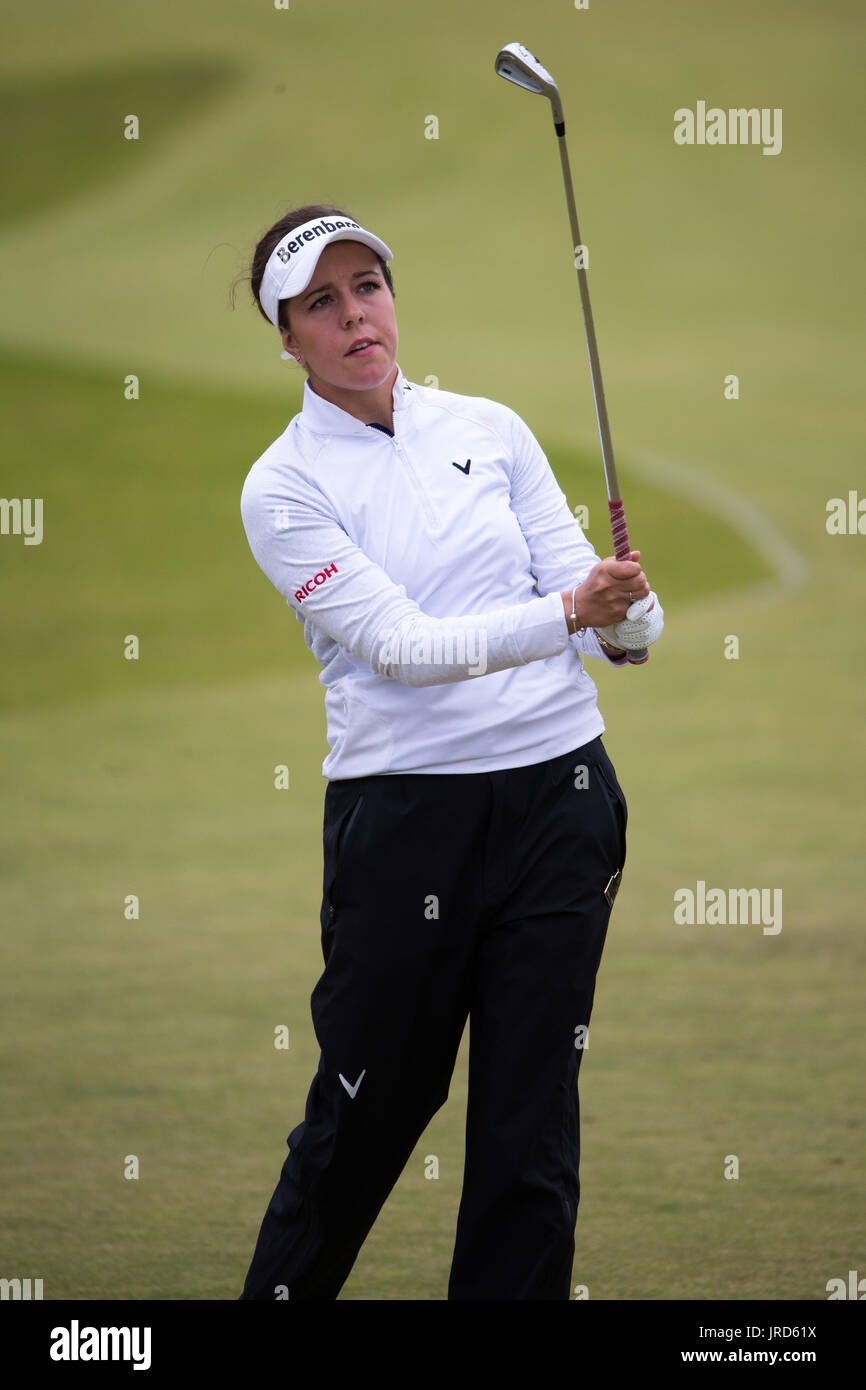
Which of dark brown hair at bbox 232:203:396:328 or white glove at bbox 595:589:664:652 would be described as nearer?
white glove at bbox 595:589:664:652

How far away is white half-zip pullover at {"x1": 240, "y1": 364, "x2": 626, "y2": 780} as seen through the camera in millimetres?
2217

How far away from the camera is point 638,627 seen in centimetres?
226

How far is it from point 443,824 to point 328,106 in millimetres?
15951

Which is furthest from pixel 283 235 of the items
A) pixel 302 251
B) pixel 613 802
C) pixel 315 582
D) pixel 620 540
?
pixel 613 802

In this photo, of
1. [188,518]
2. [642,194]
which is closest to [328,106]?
[642,194]

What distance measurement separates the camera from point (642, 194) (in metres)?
16.0

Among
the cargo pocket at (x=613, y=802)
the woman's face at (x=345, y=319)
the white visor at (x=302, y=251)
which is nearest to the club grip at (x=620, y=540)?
the cargo pocket at (x=613, y=802)

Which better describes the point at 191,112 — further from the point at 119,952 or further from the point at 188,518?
the point at 119,952

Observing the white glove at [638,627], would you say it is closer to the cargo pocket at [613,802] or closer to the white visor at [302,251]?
the cargo pocket at [613,802]

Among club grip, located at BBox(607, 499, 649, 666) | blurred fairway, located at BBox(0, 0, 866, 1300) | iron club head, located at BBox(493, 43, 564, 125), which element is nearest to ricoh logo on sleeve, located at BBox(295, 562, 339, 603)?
club grip, located at BBox(607, 499, 649, 666)

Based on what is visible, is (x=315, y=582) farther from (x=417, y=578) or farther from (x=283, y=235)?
(x=283, y=235)

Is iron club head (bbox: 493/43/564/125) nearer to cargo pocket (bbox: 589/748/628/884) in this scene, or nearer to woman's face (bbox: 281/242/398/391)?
woman's face (bbox: 281/242/398/391)

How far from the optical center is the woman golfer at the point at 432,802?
226 centimetres

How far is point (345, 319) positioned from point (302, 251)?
0.35 ft
